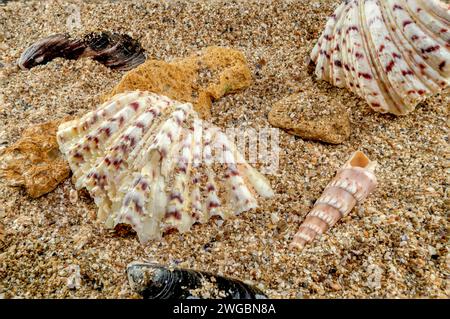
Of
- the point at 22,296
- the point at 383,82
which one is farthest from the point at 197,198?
the point at 383,82

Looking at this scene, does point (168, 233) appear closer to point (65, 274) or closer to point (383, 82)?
point (65, 274)

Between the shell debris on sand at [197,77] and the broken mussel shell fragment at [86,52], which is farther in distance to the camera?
the broken mussel shell fragment at [86,52]

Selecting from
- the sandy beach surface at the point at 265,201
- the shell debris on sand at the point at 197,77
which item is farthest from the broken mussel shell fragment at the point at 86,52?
the shell debris on sand at the point at 197,77

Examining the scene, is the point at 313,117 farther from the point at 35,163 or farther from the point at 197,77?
the point at 35,163

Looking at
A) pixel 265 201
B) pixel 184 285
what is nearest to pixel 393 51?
pixel 265 201

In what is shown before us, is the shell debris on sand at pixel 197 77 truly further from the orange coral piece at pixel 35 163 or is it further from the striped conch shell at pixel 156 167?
the orange coral piece at pixel 35 163

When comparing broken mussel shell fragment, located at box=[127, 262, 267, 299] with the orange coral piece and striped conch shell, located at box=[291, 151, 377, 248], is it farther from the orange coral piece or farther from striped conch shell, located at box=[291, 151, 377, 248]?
the orange coral piece
